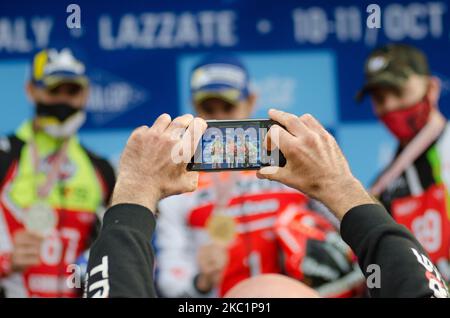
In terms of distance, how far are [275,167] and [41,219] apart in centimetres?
231

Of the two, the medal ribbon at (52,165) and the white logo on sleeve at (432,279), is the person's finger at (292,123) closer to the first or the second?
the white logo on sleeve at (432,279)

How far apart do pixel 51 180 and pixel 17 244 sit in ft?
0.98

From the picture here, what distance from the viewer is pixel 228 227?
9.93 feet

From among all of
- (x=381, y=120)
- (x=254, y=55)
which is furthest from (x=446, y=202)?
(x=254, y=55)

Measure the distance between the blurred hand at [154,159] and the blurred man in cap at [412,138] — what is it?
7.34 ft


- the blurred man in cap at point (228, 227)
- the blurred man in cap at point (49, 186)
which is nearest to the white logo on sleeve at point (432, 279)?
the blurred man in cap at point (228, 227)

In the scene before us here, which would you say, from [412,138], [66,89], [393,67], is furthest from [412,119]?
[66,89]

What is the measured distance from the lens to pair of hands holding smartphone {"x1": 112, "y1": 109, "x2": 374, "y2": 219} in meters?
1.15

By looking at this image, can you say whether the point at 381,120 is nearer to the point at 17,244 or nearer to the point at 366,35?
the point at 366,35

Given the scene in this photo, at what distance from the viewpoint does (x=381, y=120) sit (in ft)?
11.1

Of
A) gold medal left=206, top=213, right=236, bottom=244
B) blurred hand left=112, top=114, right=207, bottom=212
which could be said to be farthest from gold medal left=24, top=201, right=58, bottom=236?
blurred hand left=112, top=114, right=207, bottom=212

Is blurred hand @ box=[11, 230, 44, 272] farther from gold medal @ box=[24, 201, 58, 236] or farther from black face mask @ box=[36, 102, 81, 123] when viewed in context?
black face mask @ box=[36, 102, 81, 123]

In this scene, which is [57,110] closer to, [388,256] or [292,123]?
[292,123]

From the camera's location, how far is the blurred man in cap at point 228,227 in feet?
9.62
